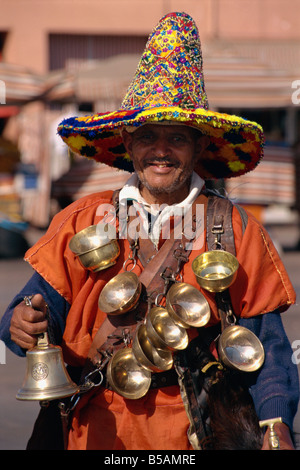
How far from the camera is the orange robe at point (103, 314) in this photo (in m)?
2.65

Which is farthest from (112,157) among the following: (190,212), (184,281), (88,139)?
(184,281)

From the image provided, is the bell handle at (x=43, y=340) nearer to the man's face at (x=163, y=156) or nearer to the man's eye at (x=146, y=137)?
the man's face at (x=163, y=156)

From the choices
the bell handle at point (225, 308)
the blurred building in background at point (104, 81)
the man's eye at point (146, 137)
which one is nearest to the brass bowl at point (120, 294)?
the bell handle at point (225, 308)

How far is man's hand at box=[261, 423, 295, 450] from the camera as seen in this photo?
8.02 feet

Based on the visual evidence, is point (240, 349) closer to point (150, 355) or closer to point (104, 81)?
point (150, 355)

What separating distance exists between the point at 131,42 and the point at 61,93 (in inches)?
284

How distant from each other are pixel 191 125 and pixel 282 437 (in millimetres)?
1110

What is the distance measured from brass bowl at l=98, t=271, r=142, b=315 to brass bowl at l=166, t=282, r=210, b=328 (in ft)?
0.38

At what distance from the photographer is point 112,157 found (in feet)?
10.6

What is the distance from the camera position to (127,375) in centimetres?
267

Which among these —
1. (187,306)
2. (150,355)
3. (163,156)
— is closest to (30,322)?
(150,355)

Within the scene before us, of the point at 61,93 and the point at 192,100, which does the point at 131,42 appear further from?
the point at 192,100

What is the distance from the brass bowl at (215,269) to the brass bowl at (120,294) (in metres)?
0.21
